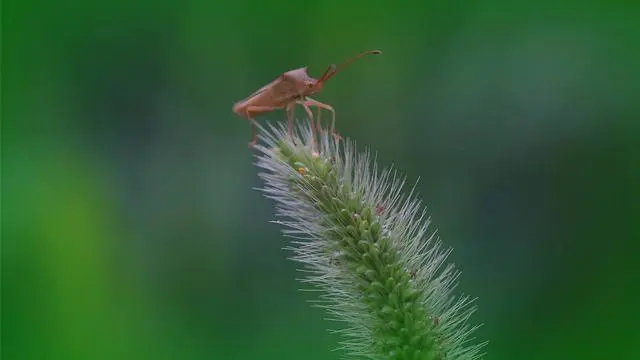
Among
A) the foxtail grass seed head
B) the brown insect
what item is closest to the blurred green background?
the brown insect

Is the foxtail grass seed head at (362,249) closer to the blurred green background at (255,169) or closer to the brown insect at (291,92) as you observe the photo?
the brown insect at (291,92)

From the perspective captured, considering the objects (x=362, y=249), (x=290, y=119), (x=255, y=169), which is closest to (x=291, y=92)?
(x=290, y=119)

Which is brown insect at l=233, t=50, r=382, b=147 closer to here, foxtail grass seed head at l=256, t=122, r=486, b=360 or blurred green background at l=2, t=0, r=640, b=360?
foxtail grass seed head at l=256, t=122, r=486, b=360

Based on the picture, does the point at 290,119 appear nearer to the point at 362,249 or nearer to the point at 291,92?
the point at 291,92

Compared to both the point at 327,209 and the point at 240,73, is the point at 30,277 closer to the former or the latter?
the point at 240,73

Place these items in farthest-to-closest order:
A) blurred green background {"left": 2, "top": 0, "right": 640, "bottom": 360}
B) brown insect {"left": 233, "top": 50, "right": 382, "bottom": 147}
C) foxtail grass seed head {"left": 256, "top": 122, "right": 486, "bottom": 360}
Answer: blurred green background {"left": 2, "top": 0, "right": 640, "bottom": 360}, brown insect {"left": 233, "top": 50, "right": 382, "bottom": 147}, foxtail grass seed head {"left": 256, "top": 122, "right": 486, "bottom": 360}
